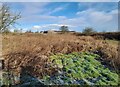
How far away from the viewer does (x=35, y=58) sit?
8.71 meters

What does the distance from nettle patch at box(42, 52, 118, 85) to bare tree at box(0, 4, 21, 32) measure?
19.3 feet

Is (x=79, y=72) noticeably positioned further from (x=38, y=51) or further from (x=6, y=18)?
(x=6, y=18)

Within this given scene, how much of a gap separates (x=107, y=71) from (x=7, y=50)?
3.67 metres

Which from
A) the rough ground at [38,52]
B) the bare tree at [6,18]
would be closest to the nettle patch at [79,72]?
the rough ground at [38,52]

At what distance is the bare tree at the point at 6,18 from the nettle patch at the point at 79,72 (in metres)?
5.90

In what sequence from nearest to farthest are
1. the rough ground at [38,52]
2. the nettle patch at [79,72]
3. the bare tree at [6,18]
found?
the nettle patch at [79,72]
the rough ground at [38,52]
the bare tree at [6,18]

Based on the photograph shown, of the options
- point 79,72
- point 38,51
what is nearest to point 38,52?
point 38,51

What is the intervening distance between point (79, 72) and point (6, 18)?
26.7ft

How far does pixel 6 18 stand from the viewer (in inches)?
598

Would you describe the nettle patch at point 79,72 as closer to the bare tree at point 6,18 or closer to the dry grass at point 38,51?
the dry grass at point 38,51

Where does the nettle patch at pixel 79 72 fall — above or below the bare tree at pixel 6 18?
below

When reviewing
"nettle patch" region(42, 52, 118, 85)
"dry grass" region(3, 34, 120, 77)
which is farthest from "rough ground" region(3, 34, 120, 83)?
"nettle patch" region(42, 52, 118, 85)

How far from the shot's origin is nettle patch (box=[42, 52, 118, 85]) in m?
7.80

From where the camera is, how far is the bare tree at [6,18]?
14443 millimetres
